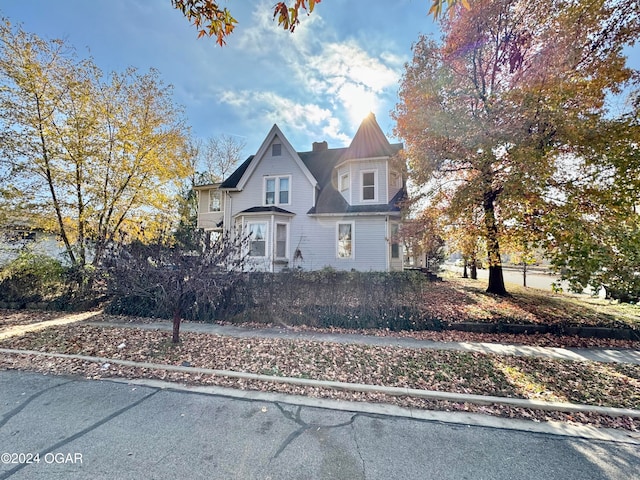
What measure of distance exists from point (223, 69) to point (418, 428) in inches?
427

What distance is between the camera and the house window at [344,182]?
48.4 ft

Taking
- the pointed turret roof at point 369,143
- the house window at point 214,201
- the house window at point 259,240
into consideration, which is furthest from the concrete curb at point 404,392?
the house window at point 214,201

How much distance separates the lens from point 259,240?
46.8 ft

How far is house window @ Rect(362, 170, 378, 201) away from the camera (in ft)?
46.2

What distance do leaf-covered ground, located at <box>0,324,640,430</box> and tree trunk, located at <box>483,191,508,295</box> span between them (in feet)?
17.4

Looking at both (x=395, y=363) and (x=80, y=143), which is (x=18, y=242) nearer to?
(x=80, y=143)

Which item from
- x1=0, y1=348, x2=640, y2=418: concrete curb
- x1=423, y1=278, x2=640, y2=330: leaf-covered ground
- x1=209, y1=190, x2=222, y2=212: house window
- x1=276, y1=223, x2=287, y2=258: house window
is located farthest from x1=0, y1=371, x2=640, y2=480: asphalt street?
x1=209, y1=190, x2=222, y2=212: house window

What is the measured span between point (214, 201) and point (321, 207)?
8.28m

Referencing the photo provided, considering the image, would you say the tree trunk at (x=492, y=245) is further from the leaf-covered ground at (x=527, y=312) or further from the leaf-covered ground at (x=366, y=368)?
the leaf-covered ground at (x=366, y=368)

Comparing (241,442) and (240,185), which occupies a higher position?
(240,185)

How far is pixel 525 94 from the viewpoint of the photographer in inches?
287

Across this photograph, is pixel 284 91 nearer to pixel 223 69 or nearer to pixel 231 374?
pixel 223 69

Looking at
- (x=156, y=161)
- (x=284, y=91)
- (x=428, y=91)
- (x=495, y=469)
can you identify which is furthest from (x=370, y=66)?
(x=495, y=469)

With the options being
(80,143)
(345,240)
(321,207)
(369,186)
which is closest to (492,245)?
(369,186)
